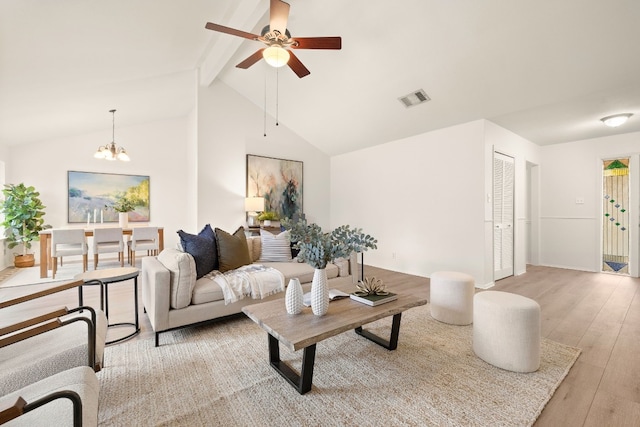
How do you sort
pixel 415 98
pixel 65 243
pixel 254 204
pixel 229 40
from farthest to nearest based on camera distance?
1. pixel 254 204
2. pixel 65 243
3. pixel 415 98
4. pixel 229 40

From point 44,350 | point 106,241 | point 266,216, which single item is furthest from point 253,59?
point 106,241

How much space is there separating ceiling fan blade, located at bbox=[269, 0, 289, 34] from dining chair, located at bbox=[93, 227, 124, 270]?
14.1 ft

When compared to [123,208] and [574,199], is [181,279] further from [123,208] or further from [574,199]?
[574,199]

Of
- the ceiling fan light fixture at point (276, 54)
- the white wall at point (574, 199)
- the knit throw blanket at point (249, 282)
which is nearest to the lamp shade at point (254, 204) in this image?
the knit throw blanket at point (249, 282)

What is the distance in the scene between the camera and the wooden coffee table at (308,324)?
1560mm

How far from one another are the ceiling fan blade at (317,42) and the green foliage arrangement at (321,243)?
1.63 meters

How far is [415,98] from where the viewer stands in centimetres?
397

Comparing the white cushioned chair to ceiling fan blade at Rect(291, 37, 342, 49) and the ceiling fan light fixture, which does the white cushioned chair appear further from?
ceiling fan blade at Rect(291, 37, 342, 49)

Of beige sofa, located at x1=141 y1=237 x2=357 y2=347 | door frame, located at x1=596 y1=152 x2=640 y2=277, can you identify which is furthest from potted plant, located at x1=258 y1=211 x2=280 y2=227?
door frame, located at x1=596 y1=152 x2=640 y2=277

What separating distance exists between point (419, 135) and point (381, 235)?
1.91 meters

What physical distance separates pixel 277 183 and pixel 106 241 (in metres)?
3.05

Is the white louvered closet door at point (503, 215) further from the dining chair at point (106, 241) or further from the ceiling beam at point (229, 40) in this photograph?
the dining chair at point (106, 241)

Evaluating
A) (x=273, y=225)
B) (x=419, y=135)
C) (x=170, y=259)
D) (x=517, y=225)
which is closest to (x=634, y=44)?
(x=419, y=135)

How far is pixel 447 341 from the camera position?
230 cm
